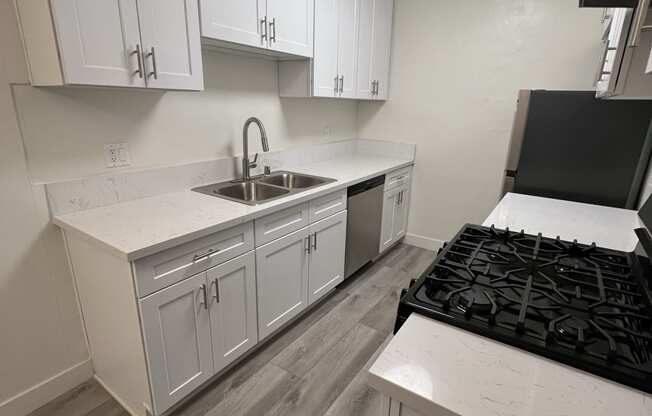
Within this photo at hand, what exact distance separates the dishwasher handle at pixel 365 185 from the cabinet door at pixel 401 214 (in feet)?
1.59

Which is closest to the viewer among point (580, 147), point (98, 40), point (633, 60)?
point (633, 60)

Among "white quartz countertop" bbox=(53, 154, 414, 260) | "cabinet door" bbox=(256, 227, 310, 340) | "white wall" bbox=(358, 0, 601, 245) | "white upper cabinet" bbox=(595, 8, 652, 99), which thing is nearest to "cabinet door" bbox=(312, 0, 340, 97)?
"white quartz countertop" bbox=(53, 154, 414, 260)

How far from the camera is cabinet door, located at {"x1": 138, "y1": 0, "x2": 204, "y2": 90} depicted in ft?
4.84

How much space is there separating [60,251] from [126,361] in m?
0.61

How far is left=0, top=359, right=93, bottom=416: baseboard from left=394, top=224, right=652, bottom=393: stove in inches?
69.5

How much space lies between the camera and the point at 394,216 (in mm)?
3289

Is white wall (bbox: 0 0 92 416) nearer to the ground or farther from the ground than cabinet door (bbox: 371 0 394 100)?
nearer to the ground

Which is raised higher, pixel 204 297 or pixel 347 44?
pixel 347 44

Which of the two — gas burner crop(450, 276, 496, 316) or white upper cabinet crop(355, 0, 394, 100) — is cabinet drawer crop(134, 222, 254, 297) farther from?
white upper cabinet crop(355, 0, 394, 100)

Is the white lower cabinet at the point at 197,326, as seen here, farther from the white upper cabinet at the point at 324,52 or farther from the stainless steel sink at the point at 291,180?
the white upper cabinet at the point at 324,52

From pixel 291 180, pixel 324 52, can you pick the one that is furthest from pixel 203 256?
pixel 324 52

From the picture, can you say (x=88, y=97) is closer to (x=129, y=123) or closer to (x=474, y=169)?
(x=129, y=123)

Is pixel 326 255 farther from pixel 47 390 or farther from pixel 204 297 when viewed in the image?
pixel 47 390

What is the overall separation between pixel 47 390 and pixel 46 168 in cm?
107
